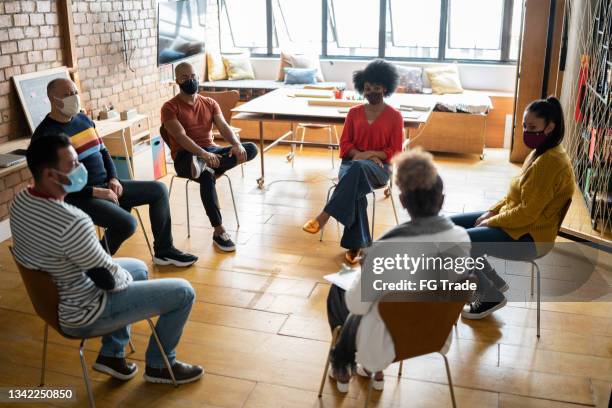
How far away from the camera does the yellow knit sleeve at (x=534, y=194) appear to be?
289 centimetres

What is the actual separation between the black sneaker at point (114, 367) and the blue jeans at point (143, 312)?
0.02m

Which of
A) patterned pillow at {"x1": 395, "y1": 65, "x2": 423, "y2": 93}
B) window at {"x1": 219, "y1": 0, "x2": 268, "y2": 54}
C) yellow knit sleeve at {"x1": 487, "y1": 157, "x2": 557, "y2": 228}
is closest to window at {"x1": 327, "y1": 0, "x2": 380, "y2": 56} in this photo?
patterned pillow at {"x1": 395, "y1": 65, "x2": 423, "y2": 93}

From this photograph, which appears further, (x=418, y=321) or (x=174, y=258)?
(x=174, y=258)

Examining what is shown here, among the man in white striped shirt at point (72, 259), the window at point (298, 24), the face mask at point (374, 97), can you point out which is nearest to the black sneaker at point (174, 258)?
A: the man in white striped shirt at point (72, 259)

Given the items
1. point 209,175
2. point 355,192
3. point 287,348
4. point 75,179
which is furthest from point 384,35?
point 75,179

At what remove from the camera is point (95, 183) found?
11.6 feet

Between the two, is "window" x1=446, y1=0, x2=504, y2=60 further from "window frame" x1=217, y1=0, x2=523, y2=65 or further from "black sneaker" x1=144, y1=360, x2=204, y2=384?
"black sneaker" x1=144, y1=360, x2=204, y2=384

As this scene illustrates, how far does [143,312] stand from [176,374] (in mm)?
447

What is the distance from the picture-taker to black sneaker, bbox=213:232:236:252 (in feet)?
13.6

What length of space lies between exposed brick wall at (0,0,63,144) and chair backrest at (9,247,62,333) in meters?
2.32

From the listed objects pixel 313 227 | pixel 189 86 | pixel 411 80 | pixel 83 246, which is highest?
pixel 189 86

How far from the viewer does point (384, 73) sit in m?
3.91

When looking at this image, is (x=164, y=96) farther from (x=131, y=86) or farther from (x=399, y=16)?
(x=399, y=16)

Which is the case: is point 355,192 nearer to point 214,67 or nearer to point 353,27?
point 214,67
